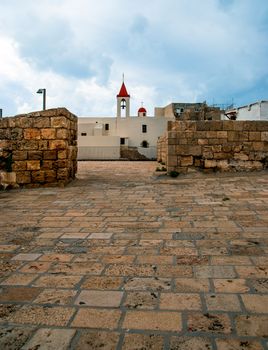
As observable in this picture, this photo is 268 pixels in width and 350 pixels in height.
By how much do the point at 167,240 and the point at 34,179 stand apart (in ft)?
17.2

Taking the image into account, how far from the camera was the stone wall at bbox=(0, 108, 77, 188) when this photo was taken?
826 centimetres

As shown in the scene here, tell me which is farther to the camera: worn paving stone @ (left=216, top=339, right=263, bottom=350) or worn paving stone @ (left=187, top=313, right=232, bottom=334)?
worn paving stone @ (left=187, top=313, right=232, bottom=334)

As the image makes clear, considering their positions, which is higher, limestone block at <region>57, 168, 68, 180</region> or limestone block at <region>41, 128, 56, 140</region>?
limestone block at <region>41, 128, 56, 140</region>

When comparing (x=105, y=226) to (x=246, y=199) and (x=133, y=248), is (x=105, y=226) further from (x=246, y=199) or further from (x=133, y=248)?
(x=246, y=199)

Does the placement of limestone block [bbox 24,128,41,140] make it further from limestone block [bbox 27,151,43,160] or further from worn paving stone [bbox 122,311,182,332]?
worn paving stone [bbox 122,311,182,332]

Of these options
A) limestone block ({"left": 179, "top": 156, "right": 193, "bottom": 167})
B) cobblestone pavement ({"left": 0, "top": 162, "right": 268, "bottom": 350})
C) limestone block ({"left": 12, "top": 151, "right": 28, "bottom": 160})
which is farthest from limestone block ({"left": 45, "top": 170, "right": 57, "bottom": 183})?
limestone block ({"left": 179, "top": 156, "right": 193, "bottom": 167})

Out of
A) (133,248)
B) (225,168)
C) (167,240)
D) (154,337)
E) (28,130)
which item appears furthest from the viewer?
(225,168)

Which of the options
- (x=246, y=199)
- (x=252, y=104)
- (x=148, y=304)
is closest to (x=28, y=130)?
(x=246, y=199)

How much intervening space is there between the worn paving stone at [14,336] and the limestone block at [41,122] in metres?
6.66

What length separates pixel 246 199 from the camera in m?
6.39

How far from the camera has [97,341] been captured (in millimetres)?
1910

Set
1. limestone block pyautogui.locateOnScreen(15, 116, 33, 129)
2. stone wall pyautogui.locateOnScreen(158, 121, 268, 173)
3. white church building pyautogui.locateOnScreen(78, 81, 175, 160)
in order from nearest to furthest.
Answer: limestone block pyautogui.locateOnScreen(15, 116, 33, 129), stone wall pyautogui.locateOnScreen(158, 121, 268, 173), white church building pyautogui.locateOnScreen(78, 81, 175, 160)

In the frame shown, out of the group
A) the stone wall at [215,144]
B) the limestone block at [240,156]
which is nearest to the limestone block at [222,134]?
the stone wall at [215,144]

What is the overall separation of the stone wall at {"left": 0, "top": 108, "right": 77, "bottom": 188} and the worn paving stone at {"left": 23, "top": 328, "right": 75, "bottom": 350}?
6.55 meters
